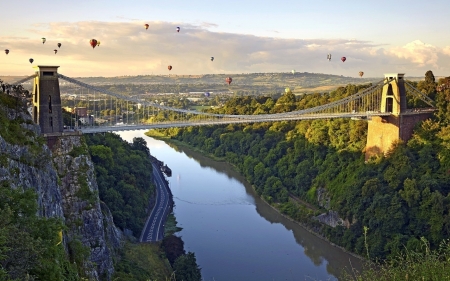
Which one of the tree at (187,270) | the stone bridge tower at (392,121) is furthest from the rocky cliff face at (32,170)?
the stone bridge tower at (392,121)

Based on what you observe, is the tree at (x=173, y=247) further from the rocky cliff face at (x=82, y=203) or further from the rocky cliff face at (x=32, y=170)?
the rocky cliff face at (x=32, y=170)

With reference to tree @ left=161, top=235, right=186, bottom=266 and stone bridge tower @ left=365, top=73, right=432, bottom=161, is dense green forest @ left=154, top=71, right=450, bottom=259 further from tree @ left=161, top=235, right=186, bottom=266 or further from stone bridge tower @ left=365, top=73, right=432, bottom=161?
tree @ left=161, top=235, right=186, bottom=266

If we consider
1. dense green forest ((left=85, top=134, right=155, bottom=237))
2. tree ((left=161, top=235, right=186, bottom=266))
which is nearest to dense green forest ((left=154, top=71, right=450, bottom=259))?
tree ((left=161, top=235, right=186, bottom=266))

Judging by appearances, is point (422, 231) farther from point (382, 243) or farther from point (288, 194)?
point (288, 194)

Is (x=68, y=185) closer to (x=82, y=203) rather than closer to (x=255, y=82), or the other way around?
(x=82, y=203)

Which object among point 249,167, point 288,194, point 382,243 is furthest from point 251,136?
point 382,243
